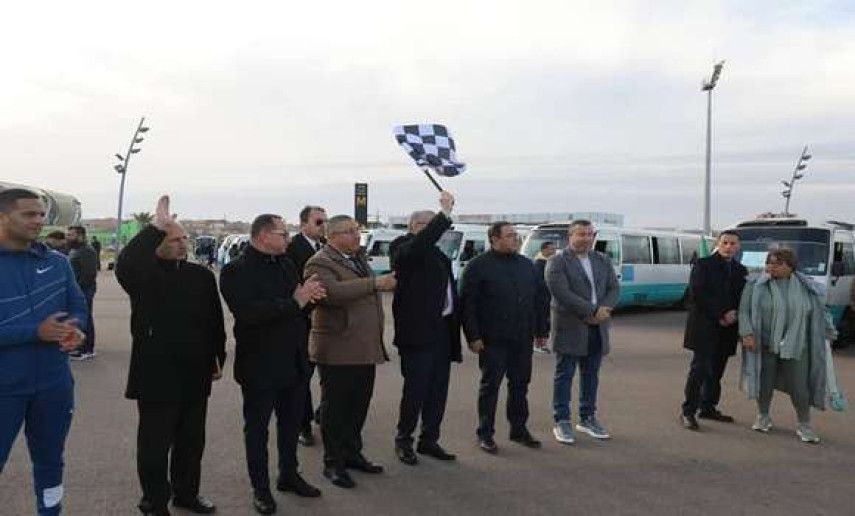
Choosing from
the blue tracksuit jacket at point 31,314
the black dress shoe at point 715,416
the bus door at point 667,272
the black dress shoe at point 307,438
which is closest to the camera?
the blue tracksuit jacket at point 31,314

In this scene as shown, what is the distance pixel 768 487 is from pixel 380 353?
2.89 m

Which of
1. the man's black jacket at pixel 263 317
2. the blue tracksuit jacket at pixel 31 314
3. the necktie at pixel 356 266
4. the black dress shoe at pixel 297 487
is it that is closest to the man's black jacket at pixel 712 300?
the necktie at pixel 356 266

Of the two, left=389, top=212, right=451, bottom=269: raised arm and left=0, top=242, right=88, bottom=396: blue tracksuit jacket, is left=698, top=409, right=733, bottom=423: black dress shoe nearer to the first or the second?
left=389, top=212, right=451, bottom=269: raised arm

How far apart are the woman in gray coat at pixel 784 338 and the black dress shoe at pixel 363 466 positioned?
3.55 metres

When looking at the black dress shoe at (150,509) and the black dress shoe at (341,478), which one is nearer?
the black dress shoe at (150,509)

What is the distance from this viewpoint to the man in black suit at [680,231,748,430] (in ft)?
22.2

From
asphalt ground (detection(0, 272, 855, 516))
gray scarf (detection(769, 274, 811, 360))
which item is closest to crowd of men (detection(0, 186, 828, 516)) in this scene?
asphalt ground (detection(0, 272, 855, 516))

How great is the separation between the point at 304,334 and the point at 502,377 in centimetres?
202

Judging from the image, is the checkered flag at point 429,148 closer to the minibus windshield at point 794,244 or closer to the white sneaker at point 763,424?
the white sneaker at point 763,424

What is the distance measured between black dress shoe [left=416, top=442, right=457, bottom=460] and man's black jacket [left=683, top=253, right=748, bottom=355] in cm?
268

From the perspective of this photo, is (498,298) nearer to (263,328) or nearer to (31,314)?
(263,328)

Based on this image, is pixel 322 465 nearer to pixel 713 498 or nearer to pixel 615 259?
pixel 713 498

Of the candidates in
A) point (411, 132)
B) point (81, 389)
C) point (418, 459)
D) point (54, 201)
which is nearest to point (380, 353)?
point (418, 459)

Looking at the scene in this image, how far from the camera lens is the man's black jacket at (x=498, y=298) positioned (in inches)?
236
